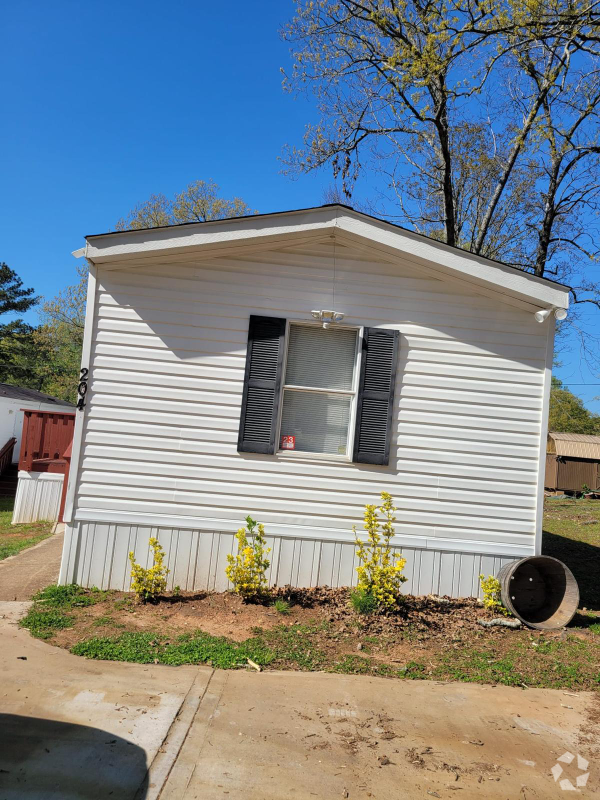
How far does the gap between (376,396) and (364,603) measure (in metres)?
1.98

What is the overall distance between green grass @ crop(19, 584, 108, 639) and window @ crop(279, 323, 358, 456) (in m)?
2.41

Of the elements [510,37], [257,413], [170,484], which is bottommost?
[170,484]

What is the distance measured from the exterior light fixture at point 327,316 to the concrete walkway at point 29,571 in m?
3.89

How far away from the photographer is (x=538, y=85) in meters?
11.1

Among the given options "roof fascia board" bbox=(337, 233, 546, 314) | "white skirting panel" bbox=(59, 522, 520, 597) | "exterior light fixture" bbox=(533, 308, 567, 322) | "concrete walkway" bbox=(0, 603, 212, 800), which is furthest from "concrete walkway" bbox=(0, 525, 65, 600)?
"exterior light fixture" bbox=(533, 308, 567, 322)

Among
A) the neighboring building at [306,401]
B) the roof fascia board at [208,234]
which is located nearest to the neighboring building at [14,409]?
the neighboring building at [306,401]

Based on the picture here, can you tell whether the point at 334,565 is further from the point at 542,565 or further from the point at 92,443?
the point at 92,443

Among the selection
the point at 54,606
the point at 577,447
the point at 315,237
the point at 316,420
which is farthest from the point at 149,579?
the point at 577,447

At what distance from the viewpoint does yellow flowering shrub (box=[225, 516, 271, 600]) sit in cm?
541

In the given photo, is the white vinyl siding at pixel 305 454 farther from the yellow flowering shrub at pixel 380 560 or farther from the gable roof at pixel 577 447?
the gable roof at pixel 577 447

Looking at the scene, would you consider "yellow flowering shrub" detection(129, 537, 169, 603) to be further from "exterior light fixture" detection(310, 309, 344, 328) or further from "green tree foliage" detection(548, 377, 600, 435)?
"green tree foliage" detection(548, 377, 600, 435)

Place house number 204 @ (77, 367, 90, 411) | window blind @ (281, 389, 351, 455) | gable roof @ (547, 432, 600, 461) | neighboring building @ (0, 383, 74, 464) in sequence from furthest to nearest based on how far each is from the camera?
gable roof @ (547, 432, 600, 461) → neighboring building @ (0, 383, 74, 464) → window blind @ (281, 389, 351, 455) → house number 204 @ (77, 367, 90, 411)

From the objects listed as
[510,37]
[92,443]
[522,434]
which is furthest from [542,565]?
[510,37]

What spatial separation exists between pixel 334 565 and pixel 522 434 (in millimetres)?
2361
